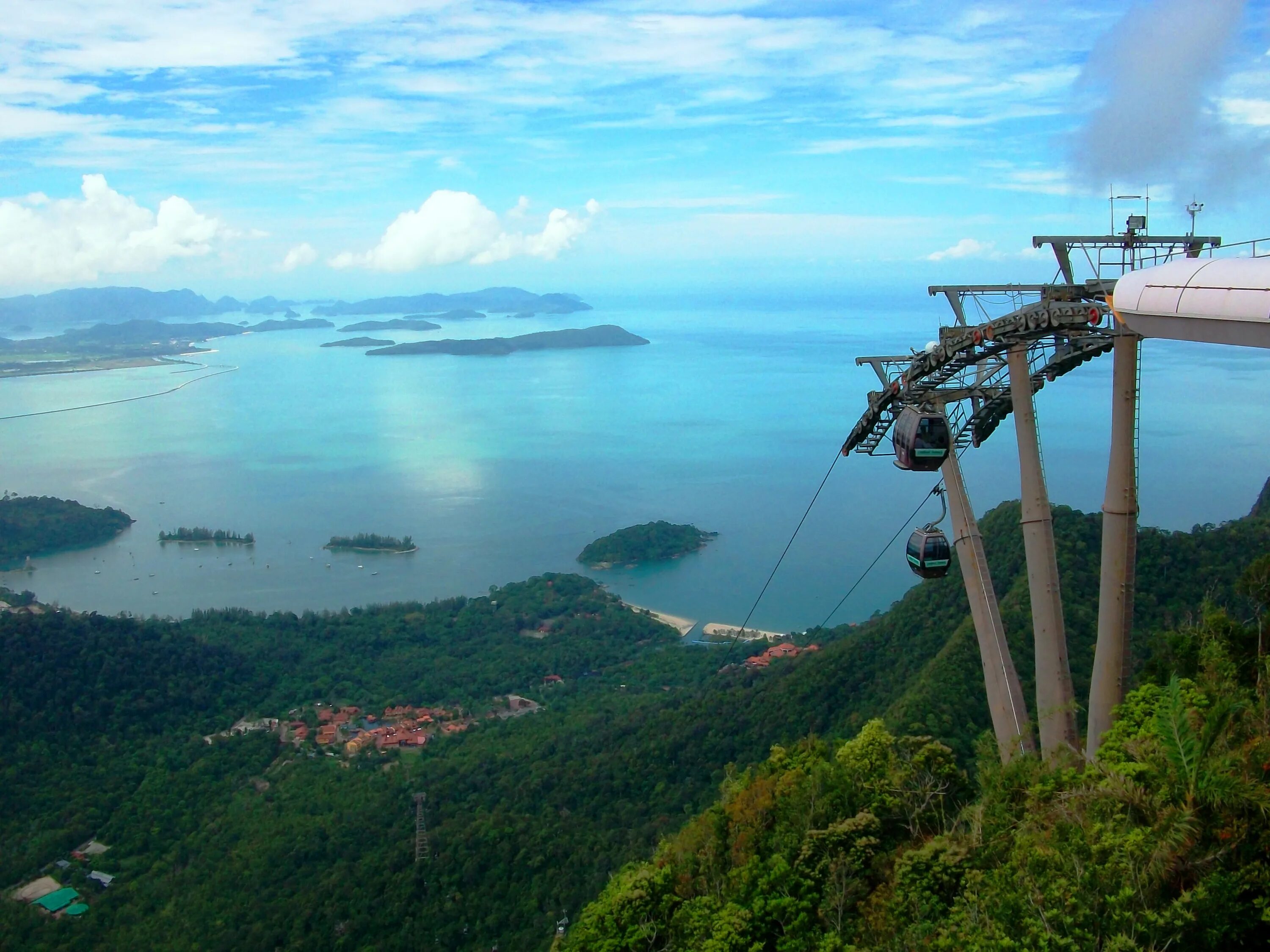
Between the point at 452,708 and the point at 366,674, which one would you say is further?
the point at 366,674

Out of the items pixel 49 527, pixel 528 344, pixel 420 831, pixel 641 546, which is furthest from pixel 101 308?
pixel 420 831

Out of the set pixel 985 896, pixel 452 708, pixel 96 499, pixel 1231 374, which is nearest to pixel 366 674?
pixel 452 708

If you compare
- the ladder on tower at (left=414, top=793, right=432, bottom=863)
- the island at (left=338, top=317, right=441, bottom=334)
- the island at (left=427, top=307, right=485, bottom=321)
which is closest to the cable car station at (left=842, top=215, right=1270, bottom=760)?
the ladder on tower at (left=414, top=793, right=432, bottom=863)

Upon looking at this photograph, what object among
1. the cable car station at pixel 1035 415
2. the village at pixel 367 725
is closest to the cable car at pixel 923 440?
the cable car station at pixel 1035 415

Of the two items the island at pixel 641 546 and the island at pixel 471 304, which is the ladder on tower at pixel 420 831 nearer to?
the island at pixel 641 546

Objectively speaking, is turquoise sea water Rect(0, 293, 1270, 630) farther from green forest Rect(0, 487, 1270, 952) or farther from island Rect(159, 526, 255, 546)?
green forest Rect(0, 487, 1270, 952)

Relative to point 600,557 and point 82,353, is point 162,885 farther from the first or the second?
point 82,353
